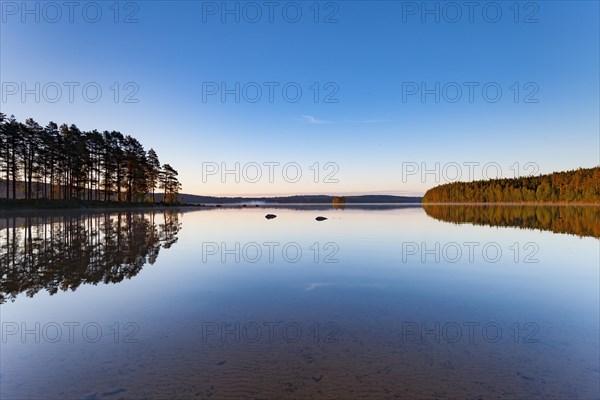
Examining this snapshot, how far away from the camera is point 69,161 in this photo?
72812mm

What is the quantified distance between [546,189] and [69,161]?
186325 mm

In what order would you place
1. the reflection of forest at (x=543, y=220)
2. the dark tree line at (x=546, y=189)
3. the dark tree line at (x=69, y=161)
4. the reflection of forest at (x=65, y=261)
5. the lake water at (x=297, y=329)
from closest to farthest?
the lake water at (x=297, y=329)
the reflection of forest at (x=65, y=261)
the reflection of forest at (x=543, y=220)
the dark tree line at (x=69, y=161)
the dark tree line at (x=546, y=189)

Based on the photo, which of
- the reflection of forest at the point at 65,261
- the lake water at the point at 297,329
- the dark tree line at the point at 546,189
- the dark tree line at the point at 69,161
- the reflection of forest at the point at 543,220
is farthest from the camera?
the dark tree line at the point at 546,189

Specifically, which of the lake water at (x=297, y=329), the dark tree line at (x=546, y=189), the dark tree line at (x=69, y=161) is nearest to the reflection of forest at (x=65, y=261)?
the lake water at (x=297, y=329)

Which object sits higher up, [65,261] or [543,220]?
[65,261]

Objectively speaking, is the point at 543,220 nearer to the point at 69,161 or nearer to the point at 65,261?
the point at 65,261

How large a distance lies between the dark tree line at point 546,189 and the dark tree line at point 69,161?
17309 centimetres

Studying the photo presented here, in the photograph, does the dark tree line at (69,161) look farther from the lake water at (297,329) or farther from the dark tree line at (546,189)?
the dark tree line at (546,189)

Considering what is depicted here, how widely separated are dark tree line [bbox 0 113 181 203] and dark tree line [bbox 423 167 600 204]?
17309cm

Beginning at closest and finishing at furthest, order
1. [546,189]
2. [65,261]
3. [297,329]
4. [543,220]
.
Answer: [297,329], [65,261], [543,220], [546,189]

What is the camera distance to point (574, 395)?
4680 millimetres

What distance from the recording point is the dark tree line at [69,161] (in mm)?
63250

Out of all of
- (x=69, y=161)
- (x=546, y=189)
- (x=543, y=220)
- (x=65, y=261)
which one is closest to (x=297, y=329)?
(x=65, y=261)

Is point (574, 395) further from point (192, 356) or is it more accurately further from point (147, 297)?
point (147, 297)
